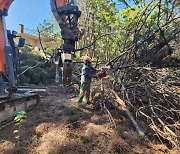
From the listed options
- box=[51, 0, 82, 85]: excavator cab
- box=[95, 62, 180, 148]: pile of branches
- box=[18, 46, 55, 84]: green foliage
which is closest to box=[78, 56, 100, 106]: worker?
box=[95, 62, 180, 148]: pile of branches

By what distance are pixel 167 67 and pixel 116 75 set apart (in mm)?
1514

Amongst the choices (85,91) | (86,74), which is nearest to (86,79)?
(86,74)

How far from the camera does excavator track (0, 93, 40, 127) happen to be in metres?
5.53

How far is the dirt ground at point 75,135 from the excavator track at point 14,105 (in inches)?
8.6

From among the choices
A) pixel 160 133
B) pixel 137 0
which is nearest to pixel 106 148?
pixel 160 133

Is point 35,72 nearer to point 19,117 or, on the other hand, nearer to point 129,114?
point 19,117

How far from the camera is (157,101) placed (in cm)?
596

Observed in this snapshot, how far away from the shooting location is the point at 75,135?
187 inches

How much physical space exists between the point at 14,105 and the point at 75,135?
198cm

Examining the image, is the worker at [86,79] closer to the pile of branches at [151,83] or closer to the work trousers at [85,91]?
the work trousers at [85,91]

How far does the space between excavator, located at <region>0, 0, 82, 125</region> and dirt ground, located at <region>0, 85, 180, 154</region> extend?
1.39ft

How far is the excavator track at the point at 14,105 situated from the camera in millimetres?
5533

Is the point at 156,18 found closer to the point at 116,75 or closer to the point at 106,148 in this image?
the point at 116,75

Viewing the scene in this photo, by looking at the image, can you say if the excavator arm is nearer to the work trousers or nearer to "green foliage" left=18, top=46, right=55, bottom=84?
the work trousers
